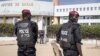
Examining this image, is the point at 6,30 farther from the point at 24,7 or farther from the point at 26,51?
the point at 26,51

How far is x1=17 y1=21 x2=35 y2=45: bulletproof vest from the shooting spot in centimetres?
813

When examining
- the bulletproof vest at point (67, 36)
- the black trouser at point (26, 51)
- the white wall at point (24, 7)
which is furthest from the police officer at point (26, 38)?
the white wall at point (24, 7)

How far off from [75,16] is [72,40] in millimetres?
482

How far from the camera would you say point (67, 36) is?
757cm

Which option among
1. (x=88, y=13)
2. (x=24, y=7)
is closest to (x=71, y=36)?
(x=24, y=7)

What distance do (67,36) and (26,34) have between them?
1015 mm

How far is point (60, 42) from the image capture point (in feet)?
25.5

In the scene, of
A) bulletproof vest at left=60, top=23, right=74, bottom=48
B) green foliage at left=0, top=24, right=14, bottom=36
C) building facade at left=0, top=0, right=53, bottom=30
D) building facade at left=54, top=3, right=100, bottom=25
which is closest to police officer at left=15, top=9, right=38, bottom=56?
bulletproof vest at left=60, top=23, right=74, bottom=48

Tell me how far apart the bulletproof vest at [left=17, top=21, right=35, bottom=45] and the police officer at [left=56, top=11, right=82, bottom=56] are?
81 centimetres

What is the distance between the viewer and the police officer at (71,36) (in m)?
7.40

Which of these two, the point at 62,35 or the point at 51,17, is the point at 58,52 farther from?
the point at 51,17

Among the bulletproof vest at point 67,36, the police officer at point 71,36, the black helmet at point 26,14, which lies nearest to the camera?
the police officer at point 71,36

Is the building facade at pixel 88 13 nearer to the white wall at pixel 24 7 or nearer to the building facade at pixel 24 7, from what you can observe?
the building facade at pixel 24 7

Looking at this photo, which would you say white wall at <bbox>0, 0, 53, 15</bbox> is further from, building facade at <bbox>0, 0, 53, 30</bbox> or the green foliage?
the green foliage
